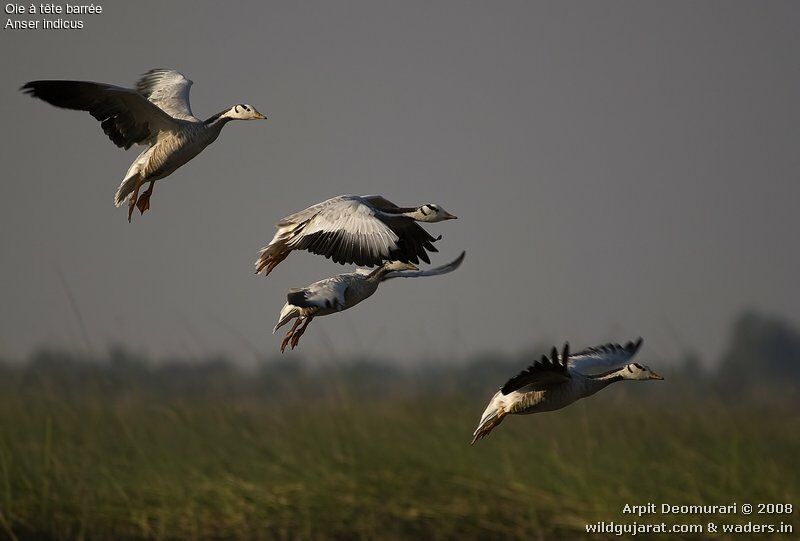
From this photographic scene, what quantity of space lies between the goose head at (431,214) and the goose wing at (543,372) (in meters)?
0.89

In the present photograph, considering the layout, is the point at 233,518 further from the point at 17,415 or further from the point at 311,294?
the point at 311,294

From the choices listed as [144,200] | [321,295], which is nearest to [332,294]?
[321,295]

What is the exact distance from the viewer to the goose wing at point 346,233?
3756mm

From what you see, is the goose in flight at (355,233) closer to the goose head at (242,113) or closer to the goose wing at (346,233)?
the goose wing at (346,233)

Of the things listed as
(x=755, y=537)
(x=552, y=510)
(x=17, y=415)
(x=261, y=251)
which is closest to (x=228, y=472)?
(x=17, y=415)

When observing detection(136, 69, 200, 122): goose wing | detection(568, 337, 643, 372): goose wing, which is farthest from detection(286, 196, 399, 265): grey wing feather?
detection(136, 69, 200, 122): goose wing

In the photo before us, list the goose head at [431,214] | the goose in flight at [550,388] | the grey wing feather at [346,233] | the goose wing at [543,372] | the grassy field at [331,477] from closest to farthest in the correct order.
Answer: the goose wing at [543,372], the goose in flight at [550,388], the grey wing feather at [346,233], the goose head at [431,214], the grassy field at [331,477]

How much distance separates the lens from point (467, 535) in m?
19.3

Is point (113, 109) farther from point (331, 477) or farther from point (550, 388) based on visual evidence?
point (331, 477)

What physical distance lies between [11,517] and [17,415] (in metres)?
2.32

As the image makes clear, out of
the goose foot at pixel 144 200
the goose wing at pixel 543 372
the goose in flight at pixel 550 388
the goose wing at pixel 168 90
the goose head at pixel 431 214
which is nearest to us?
the goose wing at pixel 543 372

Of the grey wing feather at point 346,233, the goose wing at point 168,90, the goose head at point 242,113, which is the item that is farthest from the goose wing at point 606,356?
the goose wing at point 168,90

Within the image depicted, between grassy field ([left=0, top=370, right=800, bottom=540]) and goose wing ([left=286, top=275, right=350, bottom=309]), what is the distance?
13.4 m

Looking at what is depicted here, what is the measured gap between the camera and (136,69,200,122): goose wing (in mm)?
6023
